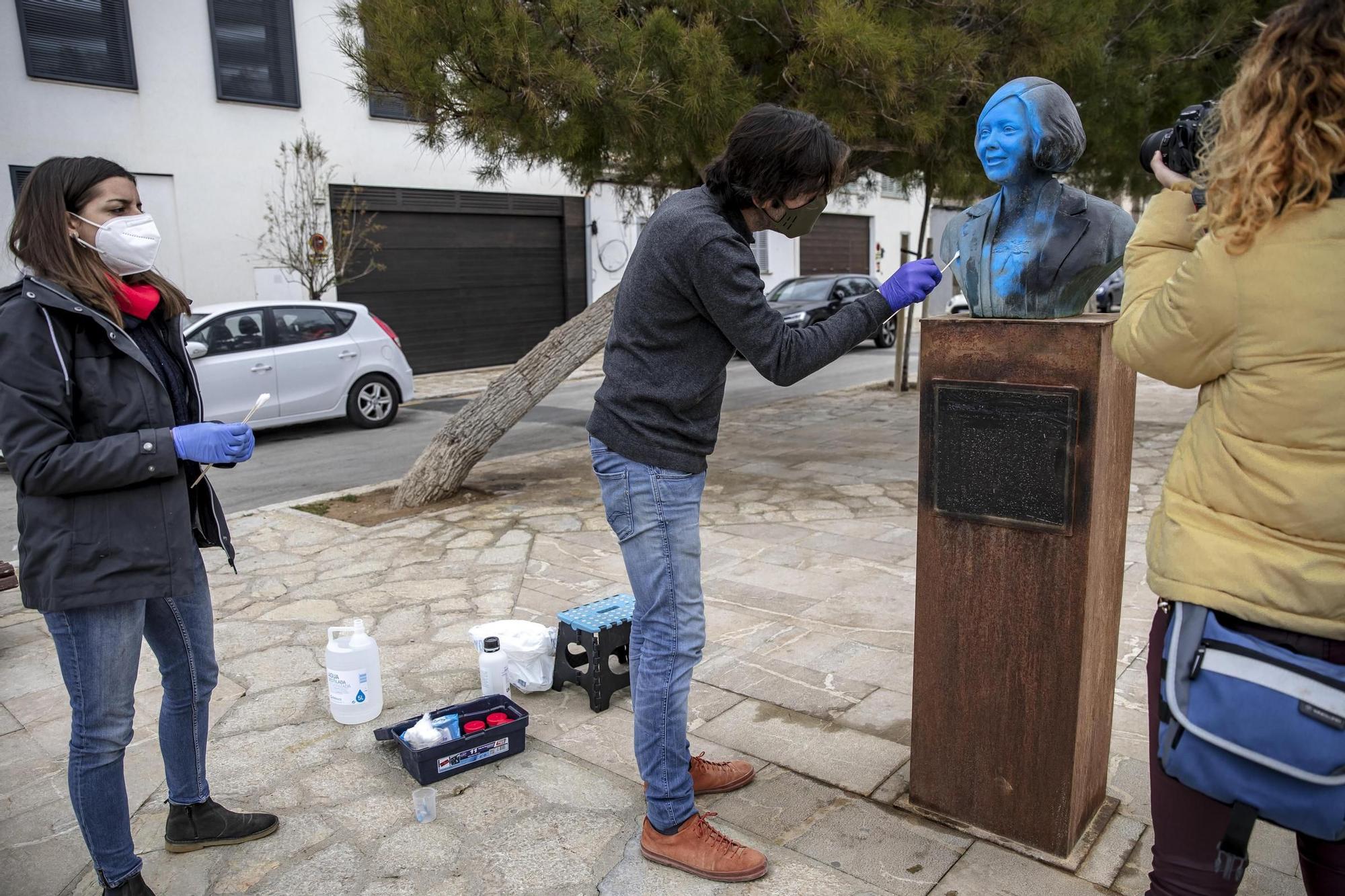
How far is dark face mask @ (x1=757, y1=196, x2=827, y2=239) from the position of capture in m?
2.41

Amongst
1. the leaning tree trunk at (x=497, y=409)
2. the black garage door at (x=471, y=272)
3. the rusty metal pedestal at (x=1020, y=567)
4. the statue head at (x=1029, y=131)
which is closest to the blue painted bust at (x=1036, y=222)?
the statue head at (x=1029, y=131)

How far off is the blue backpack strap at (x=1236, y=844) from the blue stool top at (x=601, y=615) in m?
2.10

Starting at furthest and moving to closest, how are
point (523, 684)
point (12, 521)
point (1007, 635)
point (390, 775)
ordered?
point (12, 521) → point (523, 684) → point (390, 775) → point (1007, 635)

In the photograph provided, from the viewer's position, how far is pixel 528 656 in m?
3.63

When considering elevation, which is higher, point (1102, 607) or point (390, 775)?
point (1102, 607)

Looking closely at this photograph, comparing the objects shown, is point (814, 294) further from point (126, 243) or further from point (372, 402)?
point (126, 243)

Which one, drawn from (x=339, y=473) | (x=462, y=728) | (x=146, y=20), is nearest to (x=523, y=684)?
(x=462, y=728)

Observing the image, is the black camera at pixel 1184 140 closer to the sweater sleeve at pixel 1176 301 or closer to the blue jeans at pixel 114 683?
the sweater sleeve at pixel 1176 301

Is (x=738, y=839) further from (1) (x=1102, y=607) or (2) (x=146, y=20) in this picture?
(2) (x=146, y=20)

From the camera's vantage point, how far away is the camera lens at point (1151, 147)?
1818 millimetres

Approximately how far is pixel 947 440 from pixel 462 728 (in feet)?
5.83

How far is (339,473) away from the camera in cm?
824

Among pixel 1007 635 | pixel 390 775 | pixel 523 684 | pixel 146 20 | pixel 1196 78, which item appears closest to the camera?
pixel 1007 635

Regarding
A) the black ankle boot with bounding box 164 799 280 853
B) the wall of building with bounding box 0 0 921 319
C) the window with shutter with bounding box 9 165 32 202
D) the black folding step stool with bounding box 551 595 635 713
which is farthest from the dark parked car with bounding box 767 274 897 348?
the black ankle boot with bounding box 164 799 280 853
